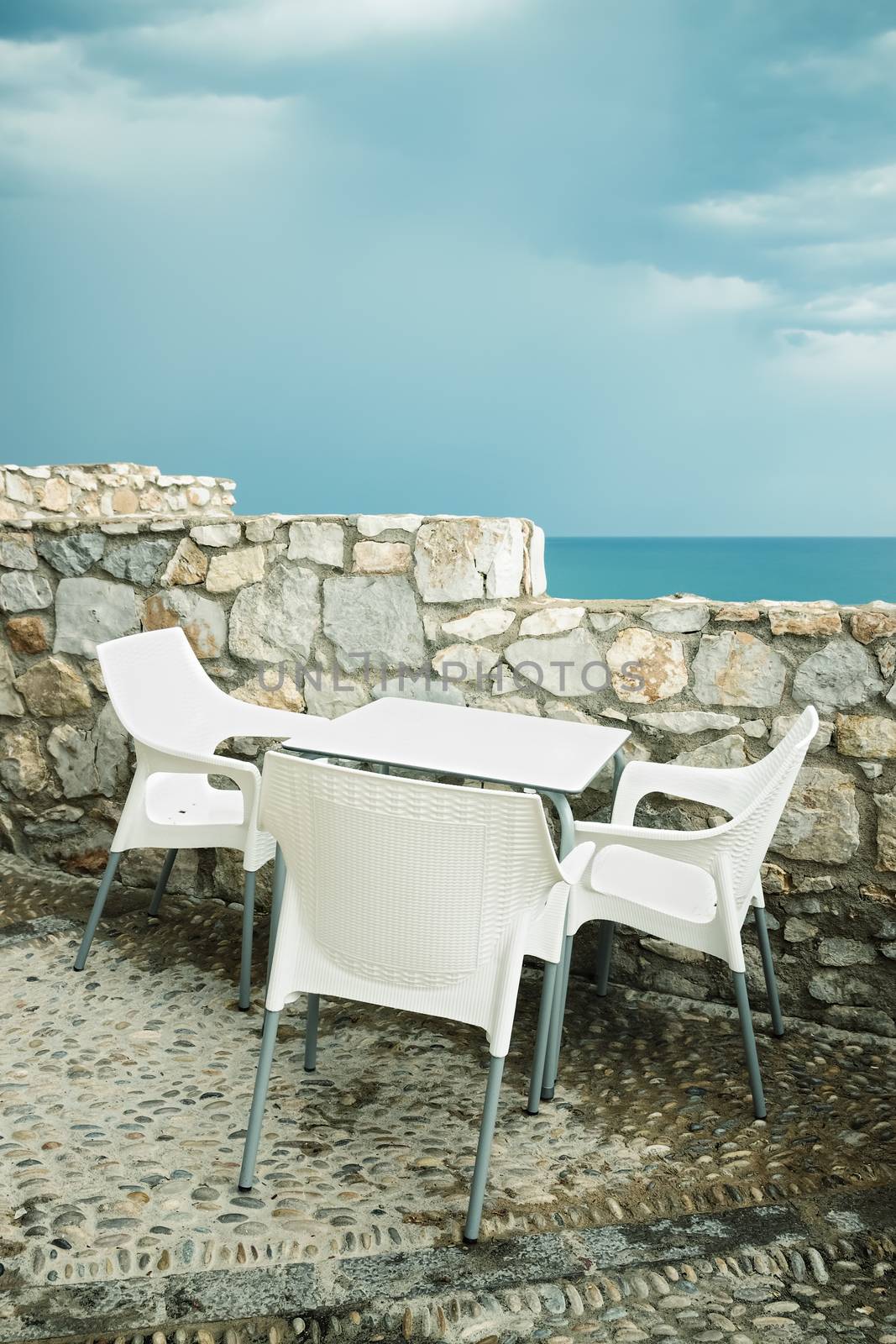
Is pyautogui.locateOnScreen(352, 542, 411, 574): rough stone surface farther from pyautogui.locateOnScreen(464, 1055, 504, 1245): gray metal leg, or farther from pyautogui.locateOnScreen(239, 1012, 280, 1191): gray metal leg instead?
pyautogui.locateOnScreen(464, 1055, 504, 1245): gray metal leg

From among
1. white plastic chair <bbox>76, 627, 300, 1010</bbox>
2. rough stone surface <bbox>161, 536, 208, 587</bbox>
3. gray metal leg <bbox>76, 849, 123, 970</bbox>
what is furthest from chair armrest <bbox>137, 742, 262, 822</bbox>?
rough stone surface <bbox>161, 536, 208, 587</bbox>

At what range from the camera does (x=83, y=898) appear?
11.1 feet

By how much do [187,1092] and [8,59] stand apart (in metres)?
26.1

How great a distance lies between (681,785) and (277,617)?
52.3 inches

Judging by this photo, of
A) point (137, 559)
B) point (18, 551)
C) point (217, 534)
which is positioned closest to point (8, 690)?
point (18, 551)

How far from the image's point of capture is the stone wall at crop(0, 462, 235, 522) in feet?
19.3

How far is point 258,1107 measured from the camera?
188 cm

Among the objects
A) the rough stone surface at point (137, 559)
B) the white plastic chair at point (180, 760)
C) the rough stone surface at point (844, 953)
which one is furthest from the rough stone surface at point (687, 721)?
the rough stone surface at point (137, 559)

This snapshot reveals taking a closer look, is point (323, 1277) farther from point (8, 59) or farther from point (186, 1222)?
point (8, 59)

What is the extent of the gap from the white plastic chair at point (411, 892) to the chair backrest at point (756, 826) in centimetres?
44

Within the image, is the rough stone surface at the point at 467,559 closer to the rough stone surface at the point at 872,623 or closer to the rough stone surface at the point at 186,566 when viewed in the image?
the rough stone surface at the point at 186,566

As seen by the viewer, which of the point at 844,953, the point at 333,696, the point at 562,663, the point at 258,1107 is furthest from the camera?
the point at 333,696

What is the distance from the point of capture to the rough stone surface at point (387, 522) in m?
2.97

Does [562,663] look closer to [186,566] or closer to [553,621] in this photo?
[553,621]
